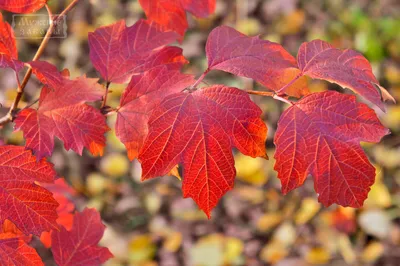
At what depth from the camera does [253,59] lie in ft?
2.24

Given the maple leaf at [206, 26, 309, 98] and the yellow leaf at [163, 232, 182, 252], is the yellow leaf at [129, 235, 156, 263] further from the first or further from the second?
the maple leaf at [206, 26, 309, 98]

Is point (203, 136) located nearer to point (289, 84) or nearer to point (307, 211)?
point (289, 84)

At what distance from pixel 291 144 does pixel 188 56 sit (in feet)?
6.04

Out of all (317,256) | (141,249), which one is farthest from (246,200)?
(141,249)

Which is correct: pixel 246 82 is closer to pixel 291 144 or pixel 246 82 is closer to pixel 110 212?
pixel 110 212

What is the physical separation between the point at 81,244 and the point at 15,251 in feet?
0.51

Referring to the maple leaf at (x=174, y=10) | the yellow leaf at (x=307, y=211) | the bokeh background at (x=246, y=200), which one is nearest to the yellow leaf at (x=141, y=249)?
the bokeh background at (x=246, y=200)

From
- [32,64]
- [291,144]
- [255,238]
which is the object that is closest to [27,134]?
[32,64]

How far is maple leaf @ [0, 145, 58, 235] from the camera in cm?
65

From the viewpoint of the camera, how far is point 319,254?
2096mm

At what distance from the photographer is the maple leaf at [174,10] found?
85 cm

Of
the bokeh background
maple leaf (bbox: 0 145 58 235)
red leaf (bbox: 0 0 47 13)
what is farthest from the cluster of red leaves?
the bokeh background

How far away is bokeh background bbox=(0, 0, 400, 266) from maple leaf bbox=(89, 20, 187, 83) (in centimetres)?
135

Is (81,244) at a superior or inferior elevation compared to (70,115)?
inferior
